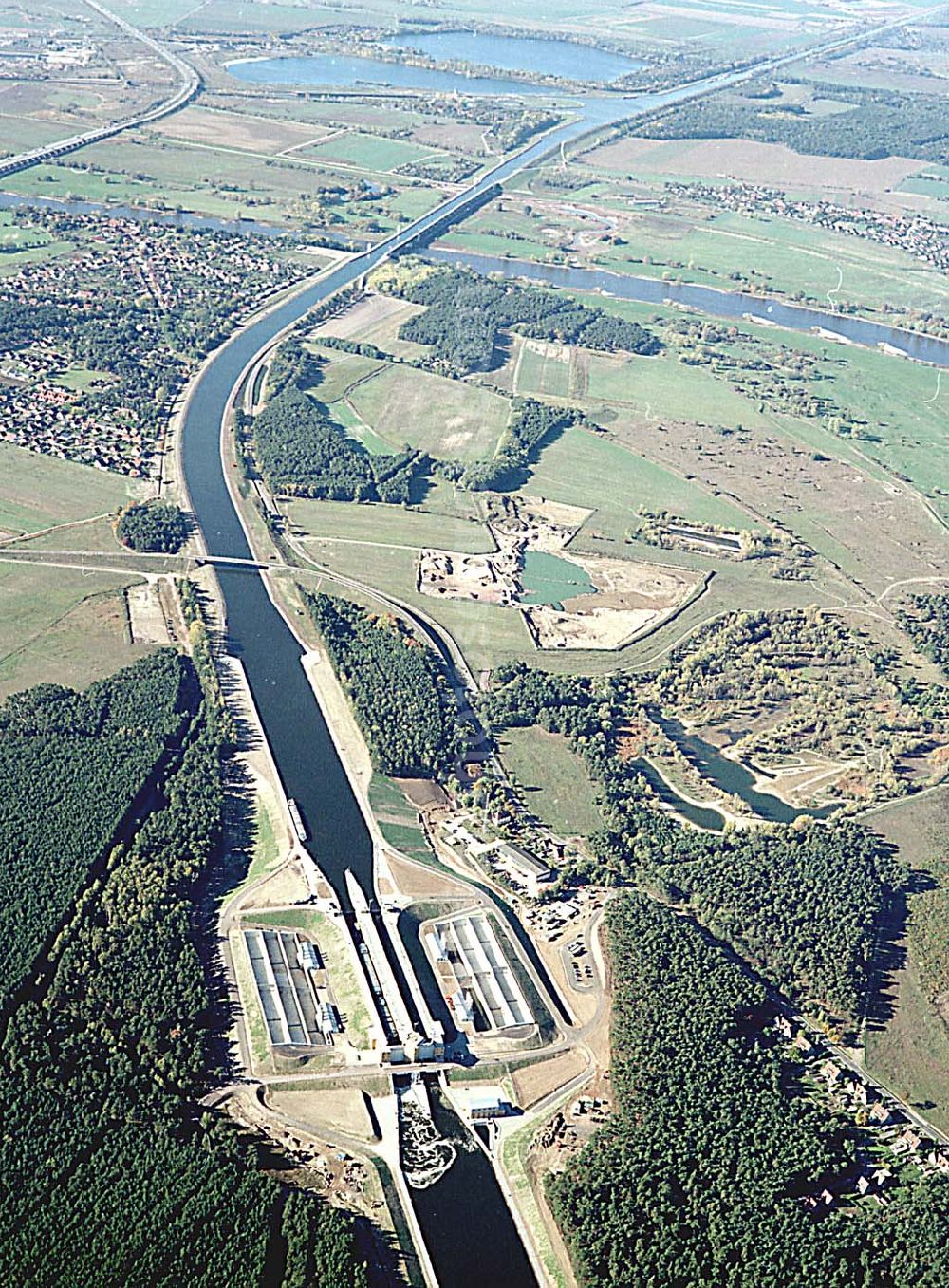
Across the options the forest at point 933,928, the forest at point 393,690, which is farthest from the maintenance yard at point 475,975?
the forest at point 933,928

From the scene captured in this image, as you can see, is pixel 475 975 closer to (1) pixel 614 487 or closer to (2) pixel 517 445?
(1) pixel 614 487

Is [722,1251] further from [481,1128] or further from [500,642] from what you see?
[500,642]

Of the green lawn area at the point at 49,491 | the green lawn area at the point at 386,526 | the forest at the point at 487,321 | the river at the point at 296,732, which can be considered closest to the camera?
the river at the point at 296,732

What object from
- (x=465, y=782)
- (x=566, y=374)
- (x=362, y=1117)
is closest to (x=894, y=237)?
(x=566, y=374)

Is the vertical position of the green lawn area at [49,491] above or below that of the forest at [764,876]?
above

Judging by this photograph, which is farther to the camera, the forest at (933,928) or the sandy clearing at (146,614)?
the sandy clearing at (146,614)

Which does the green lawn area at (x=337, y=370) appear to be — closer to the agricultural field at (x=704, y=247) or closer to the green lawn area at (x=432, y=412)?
the green lawn area at (x=432, y=412)
